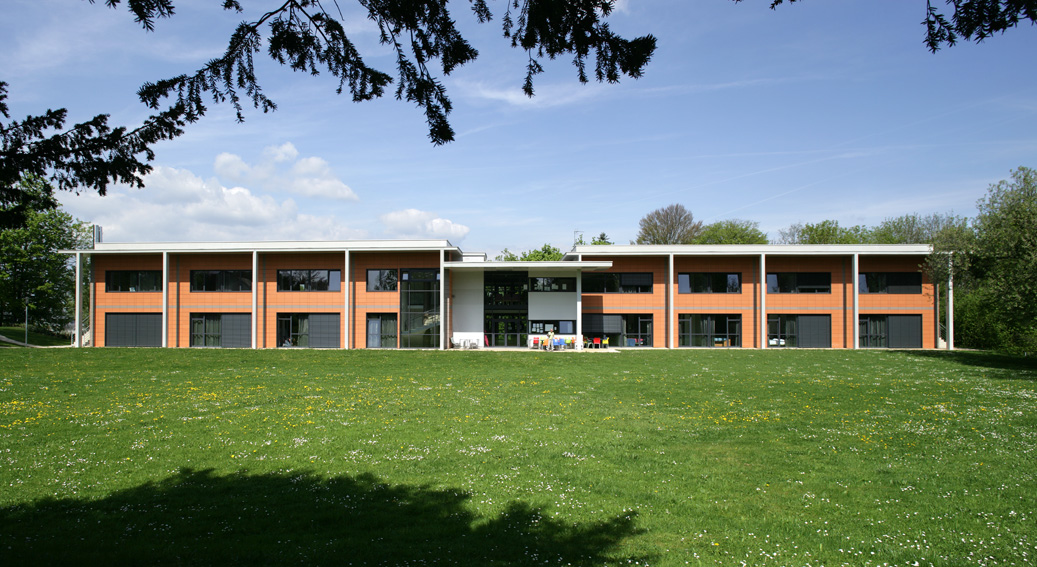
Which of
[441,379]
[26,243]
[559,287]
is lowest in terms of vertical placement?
[441,379]

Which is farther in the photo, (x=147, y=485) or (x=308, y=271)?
(x=308, y=271)

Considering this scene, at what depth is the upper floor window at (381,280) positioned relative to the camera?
38.2 meters

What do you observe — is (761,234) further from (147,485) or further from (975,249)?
(147,485)

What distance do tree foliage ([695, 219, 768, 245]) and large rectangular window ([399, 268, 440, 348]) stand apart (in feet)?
139

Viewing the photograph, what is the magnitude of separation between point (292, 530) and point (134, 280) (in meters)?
42.0

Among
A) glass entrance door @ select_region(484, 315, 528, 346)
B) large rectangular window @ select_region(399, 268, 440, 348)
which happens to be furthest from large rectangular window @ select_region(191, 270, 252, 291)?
glass entrance door @ select_region(484, 315, 528, 346)

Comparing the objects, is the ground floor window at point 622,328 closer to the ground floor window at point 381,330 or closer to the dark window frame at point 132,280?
the ground floor window at point 381,330

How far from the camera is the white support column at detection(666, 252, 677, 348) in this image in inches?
1529

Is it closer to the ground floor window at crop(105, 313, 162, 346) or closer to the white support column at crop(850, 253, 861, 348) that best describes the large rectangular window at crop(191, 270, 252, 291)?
the ground floor window at crop(105, 313, 162, 346)

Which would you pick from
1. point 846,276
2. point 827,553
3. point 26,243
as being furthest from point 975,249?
point 26,243

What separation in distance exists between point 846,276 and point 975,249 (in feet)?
38.8

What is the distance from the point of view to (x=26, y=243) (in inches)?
1848

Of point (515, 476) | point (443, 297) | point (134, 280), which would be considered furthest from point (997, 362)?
point (134, 280)

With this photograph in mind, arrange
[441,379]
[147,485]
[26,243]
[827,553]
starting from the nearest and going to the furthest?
1. [827,553]
2. [147,485]
3. [441,379]
4. [26,243]
